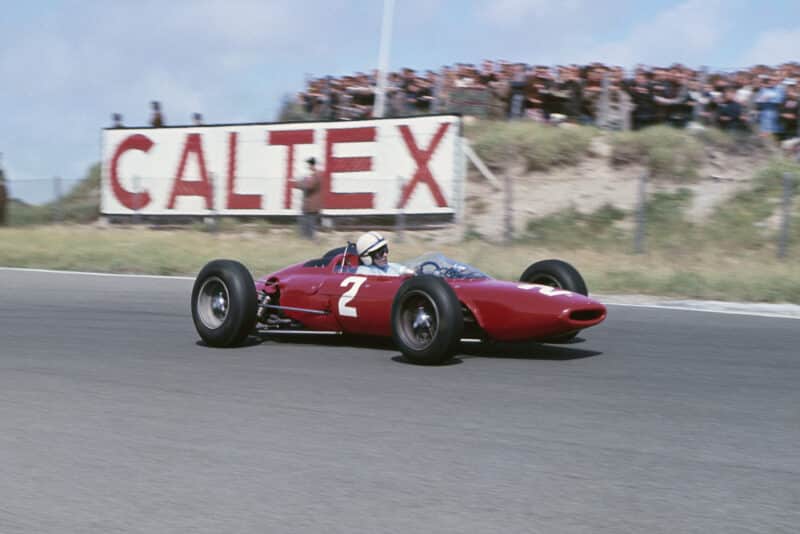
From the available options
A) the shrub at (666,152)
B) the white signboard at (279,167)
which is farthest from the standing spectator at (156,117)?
the shrub at (666,152)

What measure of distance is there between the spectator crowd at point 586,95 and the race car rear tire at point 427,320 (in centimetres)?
1352

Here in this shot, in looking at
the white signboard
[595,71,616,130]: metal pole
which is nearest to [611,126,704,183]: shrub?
[595,71,616,130]: metal pole

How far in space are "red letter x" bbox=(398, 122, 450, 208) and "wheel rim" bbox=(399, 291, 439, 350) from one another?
12571 mm

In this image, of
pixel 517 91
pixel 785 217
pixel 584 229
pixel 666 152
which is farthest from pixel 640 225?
pixel 517 91

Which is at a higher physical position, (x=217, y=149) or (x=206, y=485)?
(x=217, y=149)

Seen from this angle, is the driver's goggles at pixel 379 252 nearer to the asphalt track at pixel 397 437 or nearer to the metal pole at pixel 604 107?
the asphalt track at pixel 397 437

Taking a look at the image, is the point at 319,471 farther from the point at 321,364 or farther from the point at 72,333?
the point at 72,333

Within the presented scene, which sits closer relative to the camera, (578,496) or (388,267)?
(578,496)

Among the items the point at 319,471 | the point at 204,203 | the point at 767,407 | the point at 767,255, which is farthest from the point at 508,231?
the point at 319,471

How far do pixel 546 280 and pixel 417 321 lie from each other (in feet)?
4.93

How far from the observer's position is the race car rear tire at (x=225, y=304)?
8.30 meters

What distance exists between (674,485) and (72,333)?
656 cm

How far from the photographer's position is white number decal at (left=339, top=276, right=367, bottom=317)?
8094 mm

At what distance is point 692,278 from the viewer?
1379 centimetres
